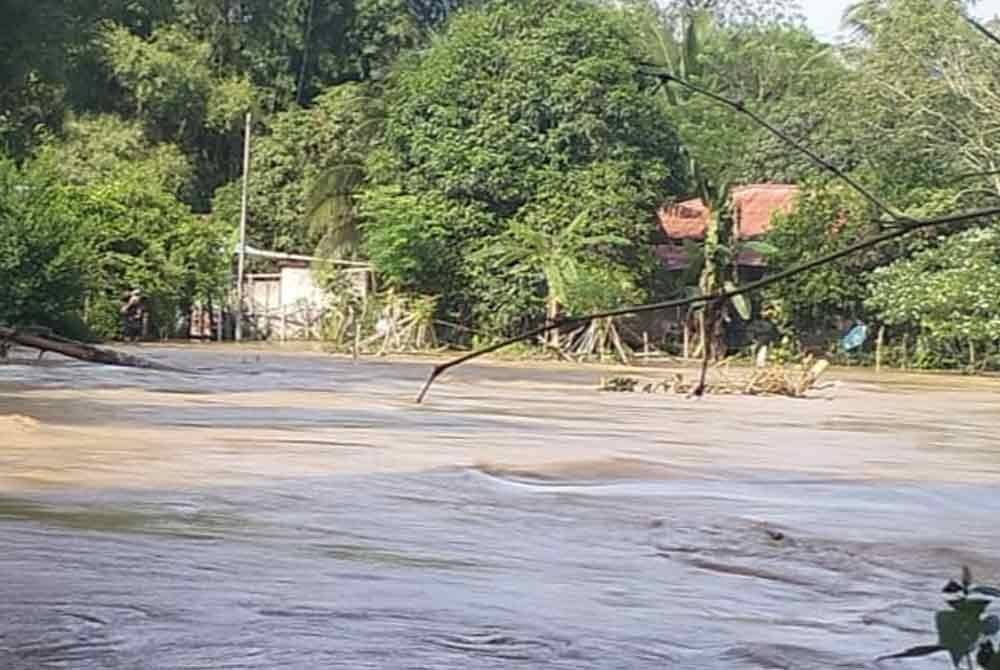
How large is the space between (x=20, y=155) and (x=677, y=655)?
21239mm

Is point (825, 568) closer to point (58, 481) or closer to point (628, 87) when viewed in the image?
point (58, 481)

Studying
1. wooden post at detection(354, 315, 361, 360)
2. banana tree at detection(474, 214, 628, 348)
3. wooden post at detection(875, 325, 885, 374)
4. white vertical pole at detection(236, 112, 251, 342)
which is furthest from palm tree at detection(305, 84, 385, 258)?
wooden post at detection(875, 325, 885, 374)

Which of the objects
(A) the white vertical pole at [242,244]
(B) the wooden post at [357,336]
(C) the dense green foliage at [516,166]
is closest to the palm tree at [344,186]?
(A) the white vertical pole at [242,244]

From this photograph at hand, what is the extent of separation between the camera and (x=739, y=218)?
3177 centimetres

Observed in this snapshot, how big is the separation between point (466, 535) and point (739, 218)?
78.4ft

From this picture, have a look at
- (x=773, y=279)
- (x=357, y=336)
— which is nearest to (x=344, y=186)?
(x=357, y=336)

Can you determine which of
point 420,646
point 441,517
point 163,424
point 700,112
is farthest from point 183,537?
point 700,112

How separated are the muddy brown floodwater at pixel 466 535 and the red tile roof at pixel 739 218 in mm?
15699

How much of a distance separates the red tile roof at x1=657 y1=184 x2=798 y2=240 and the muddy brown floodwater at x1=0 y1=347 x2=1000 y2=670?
51.5 feet

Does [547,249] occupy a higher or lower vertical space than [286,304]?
higher

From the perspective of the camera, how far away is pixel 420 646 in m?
5.55

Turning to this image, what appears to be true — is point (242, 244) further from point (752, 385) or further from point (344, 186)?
point (752, 385)

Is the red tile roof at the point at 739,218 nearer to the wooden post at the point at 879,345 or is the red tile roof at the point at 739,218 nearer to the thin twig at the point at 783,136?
the wooden post at the point at 879,345

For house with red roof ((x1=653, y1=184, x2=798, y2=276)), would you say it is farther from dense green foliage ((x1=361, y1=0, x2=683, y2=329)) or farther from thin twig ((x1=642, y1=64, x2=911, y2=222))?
thin twig ((x1=642, y1=64, x2=911, y2=222))
